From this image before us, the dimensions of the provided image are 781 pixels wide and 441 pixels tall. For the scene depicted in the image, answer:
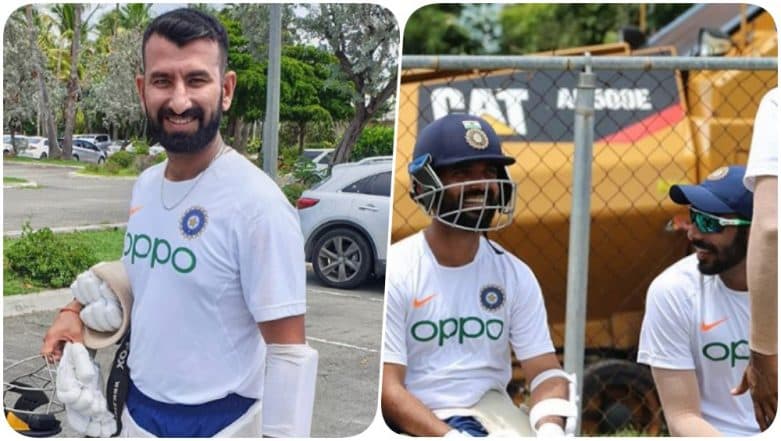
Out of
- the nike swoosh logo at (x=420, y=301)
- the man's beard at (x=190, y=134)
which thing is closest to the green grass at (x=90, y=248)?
the man's beard at (x=190, y=134)

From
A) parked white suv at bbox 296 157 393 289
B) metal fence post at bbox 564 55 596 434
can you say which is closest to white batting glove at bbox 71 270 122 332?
parked white suv at bbox 296 157 393 289

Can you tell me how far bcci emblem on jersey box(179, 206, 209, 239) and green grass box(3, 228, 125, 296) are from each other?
0.62ft

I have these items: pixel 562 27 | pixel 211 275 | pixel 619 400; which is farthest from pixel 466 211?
pixel 562 27

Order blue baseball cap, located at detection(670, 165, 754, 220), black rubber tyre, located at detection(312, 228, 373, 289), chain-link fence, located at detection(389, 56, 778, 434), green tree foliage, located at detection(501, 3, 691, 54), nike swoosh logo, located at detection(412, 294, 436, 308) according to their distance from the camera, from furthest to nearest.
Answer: green tree foliage, located at detection(501, 3, 691, 54), chain-link fence, located at detection(389, 56, 778, 434), blue baseball cap, located at detection(670, 165, 754, 220), nike swoosh logo, located at detection(412, 294, 436, 308), black rubber tyre, located at detection(312, 228, 373, 289)

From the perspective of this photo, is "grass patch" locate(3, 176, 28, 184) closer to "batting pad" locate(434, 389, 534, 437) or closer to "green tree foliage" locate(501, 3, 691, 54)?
"batting pad" locate(434, 389, 534, 437)

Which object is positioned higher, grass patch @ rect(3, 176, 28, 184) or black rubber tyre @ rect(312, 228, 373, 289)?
grass patch @ rect(3, 176, 28, 184)

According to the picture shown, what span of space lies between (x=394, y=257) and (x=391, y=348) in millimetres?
217

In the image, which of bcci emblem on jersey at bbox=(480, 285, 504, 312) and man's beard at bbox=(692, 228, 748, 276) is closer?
bcci emblem on jersey at bbox=(480, 285, 504, 312)

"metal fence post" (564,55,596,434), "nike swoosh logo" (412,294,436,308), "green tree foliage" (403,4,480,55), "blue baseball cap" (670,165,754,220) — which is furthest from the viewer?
"green tree foliage" (403,4,480,55)

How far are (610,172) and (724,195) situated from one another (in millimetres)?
1369

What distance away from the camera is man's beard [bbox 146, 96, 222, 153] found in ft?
7.92

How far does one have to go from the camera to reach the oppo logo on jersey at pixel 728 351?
2918 mm

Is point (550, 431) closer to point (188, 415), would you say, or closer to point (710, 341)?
point (710, 341)

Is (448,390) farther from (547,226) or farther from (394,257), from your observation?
(547,226)
